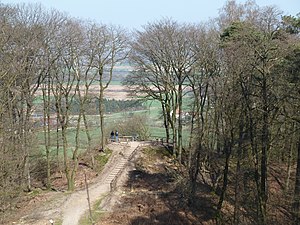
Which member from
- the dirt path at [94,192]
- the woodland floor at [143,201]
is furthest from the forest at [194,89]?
the dirt path at [94,192]

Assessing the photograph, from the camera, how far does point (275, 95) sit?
16812 mm

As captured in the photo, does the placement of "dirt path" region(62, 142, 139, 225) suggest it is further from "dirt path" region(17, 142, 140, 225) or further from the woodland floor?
the woodland floor

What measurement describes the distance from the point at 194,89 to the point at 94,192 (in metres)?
8.80

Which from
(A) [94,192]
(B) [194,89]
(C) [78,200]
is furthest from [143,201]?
(B) [194,89]

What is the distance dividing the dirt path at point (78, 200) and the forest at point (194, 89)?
1.45 meters

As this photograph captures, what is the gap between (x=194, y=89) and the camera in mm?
25328

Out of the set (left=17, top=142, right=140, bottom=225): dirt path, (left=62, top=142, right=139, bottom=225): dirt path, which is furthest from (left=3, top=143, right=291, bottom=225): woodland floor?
(left=62, top=142, right=139, bottom=225): dirt path

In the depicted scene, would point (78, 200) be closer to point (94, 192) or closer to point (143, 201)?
point (94, 192)

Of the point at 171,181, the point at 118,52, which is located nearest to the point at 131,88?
the point at 118,52

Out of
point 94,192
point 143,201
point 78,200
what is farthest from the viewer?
point 94,192

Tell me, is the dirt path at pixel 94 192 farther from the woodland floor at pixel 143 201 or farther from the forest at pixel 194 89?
the forest at pixel 194 89

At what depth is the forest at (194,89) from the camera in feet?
57.5

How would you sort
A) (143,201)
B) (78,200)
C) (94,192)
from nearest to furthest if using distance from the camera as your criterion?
(143,201), (78,200), (94,192)

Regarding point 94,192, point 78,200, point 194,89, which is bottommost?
point 78,200
